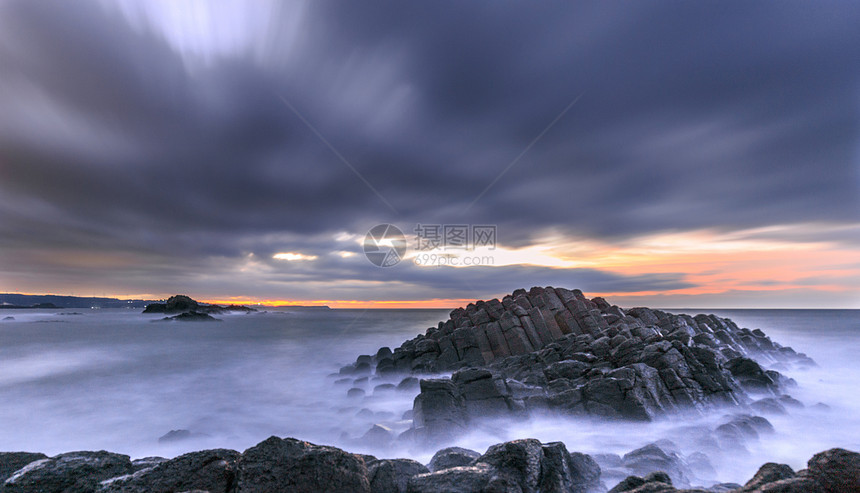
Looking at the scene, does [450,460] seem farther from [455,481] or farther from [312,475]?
[312,475]

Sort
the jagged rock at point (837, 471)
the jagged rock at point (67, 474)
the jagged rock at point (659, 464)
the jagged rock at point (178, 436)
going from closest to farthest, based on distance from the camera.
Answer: the jagged rock at point (837, 471) < the jagged rock at point (67, 474) < the jagged rock at point (659, 464) < the jagged rock at point (178, 436)

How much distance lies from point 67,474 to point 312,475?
340 cm

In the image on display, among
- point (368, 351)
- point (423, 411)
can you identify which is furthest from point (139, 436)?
point (368, 351)

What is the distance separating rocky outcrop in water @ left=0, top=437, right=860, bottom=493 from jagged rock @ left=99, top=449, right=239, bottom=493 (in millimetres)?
11

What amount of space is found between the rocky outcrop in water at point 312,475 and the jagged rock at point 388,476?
0.04 ft

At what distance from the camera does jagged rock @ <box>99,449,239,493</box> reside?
4.60m

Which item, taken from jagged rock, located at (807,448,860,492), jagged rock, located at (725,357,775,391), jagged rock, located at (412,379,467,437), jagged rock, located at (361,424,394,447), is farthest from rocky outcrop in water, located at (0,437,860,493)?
jagged rock, located at (725,357,775,391)

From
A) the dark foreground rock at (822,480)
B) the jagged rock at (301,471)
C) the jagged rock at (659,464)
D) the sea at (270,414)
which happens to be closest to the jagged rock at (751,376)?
the sea at (270,414)

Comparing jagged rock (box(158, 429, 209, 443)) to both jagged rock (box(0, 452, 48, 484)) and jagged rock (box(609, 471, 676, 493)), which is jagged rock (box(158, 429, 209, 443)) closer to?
jagged rock (box(0, 452, 48, 484))

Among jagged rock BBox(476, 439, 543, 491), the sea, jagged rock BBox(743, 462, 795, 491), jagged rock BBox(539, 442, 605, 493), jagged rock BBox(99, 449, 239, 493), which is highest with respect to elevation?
jagged rock BBox(99, 449, 239, 493)

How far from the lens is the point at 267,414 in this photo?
16734mm

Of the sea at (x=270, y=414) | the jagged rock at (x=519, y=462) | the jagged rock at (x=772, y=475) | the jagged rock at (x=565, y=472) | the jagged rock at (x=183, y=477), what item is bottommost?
the sea at (x=270, y=414)

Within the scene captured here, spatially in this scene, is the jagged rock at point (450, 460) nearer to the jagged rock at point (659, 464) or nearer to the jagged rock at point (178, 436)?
the jagged rock at point (659, 464)

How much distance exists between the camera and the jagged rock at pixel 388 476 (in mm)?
5090
